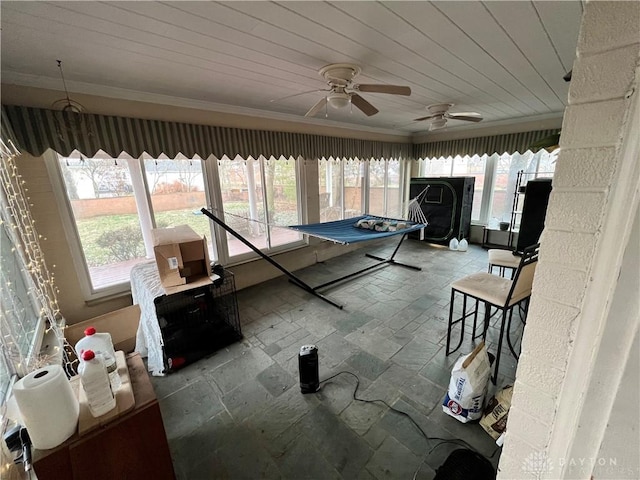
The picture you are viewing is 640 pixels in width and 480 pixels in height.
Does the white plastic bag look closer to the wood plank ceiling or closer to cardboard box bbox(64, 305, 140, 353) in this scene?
the wood plank ceiling

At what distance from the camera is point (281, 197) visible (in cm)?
380

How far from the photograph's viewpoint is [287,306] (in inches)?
119

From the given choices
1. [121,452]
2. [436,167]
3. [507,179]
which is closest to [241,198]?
[121,452]

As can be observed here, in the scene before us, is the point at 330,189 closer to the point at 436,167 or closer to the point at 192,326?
the point at 436,167

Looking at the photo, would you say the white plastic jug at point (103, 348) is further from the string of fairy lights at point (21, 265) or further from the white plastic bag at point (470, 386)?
the white plastic bag at point (470, 386)

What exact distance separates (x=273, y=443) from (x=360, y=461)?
489mm

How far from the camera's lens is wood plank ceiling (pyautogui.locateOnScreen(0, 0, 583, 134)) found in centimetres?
120

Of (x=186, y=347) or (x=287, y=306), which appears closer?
(x=186, y=347)

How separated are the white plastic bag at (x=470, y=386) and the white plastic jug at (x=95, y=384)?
67.2 inches

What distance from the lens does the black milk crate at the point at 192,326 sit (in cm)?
207

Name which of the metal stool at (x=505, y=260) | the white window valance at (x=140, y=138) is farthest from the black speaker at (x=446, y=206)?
the white window valance at (x=140, y=138)

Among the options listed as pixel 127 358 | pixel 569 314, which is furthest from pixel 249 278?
pixel 569 314

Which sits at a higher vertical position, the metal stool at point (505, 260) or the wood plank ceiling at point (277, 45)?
the wood plank ceiling at point (277, 45)

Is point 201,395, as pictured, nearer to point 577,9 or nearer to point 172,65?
point 172,65
